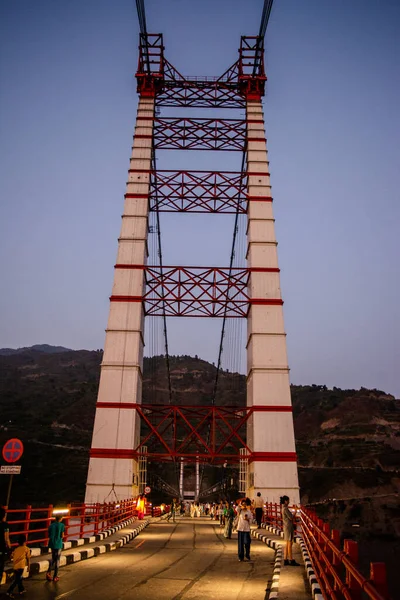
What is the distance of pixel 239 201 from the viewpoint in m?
34.5

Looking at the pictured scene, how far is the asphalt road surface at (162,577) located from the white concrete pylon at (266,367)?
35.9 feet

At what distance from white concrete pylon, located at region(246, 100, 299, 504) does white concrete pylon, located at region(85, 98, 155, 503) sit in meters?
6.23

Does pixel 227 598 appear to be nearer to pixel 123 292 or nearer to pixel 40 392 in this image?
pixel 123 292

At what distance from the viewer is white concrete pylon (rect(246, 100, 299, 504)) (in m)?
26.7

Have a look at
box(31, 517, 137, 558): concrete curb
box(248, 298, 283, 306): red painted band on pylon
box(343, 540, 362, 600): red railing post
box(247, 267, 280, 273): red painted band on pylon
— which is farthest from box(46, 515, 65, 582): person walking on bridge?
box(247, 267, 280, 273): red painted band on pylon

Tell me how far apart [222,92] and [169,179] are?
8735 millimetres

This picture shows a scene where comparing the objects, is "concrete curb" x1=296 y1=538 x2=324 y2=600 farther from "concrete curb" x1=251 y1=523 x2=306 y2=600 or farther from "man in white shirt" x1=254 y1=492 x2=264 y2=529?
"man in white shirt" x1=254 y1=492 x2=264 y2=529

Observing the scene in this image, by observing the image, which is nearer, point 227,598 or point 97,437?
point 227,598

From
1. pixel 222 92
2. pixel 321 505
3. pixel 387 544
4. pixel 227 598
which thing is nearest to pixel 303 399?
pixel 321 505

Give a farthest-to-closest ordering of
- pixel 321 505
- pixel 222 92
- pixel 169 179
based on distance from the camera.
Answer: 1. pixel 321 505
2. pixel 222 92
3. pixel 169 179

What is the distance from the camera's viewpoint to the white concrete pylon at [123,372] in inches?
1040

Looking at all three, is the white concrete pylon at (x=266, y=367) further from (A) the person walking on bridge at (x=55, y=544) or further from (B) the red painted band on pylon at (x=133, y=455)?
(A) the person walking on bridge at (x=55, y=544)

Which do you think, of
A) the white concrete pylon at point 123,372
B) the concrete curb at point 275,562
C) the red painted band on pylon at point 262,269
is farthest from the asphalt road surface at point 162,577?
the red painted band on pylon at point 262,269

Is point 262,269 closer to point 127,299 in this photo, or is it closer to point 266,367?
point 266,367
